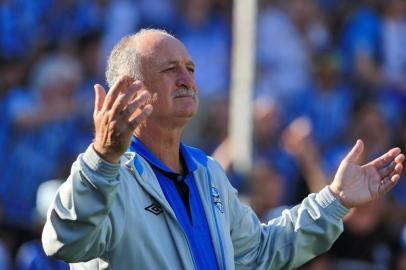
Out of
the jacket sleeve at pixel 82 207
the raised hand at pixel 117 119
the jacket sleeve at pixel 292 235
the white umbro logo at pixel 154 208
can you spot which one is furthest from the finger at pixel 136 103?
the jacket sleeve at pixel 292 235

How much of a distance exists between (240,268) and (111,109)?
4.21 ft

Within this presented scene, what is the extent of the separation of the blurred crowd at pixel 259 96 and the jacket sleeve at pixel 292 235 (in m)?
2.93

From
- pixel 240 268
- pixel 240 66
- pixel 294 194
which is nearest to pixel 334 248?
pixel 294 194

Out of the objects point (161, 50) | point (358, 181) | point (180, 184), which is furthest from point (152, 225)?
point (358, 181)

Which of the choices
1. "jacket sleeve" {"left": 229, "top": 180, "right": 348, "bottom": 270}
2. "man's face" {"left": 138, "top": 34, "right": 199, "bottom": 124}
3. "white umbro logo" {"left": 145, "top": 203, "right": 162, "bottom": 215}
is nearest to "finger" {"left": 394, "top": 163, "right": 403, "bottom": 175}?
"jacket sleeve" {"left": 229, "top": 180, "right": 348, "bottom": 270}

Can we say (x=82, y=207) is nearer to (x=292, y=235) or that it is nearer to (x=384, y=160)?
(x=292, y=235)

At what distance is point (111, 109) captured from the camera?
3.77 m

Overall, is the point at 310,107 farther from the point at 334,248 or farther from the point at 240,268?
the point at 240,268

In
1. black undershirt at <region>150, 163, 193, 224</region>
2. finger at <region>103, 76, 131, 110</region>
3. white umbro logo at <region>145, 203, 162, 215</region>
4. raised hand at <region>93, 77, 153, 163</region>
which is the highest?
finger at <region>103, 76, 131, 110</region>

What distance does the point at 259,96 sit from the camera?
9.31 m

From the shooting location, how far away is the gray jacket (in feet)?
12.5

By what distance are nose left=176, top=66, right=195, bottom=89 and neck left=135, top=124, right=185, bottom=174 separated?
0.61ft

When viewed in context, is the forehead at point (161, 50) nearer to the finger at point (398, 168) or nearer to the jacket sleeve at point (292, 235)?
the jacket sleeve at point (292, 235)

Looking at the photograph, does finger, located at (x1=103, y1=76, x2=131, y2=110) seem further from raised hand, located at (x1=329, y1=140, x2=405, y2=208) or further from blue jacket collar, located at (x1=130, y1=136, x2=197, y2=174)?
raised hand, located at (x1=329, y1=140, x2=405, y2=208)
